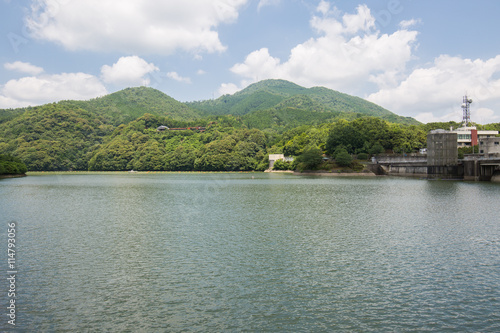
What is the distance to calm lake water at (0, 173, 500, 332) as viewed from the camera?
9617 millimetres

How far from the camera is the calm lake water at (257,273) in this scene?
9.62 meters

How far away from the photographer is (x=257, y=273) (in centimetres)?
1338

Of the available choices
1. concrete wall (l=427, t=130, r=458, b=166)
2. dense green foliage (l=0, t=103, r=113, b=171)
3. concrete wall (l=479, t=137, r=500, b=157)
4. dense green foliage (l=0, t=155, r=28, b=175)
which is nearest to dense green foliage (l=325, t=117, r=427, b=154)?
concrete wall (l=479, t=137, r=500, b=157)

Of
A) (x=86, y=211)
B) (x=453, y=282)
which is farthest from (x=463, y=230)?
(x=86, y=211)

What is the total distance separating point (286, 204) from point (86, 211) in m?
16.7

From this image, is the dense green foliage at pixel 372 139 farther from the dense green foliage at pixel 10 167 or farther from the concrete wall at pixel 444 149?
the dense green foliage at pixel 10 167

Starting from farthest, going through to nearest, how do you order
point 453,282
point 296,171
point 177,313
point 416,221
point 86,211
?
point 296,171, point 86,211, point 416,221, point 453,282, point 177,313

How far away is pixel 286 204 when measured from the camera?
33438 millimetres

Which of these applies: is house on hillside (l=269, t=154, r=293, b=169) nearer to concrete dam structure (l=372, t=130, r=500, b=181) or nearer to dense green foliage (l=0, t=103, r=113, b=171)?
concrete dam structure (l=372, t=130, r=500, b=181)

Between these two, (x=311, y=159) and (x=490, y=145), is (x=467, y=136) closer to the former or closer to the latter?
(x=490, y=145)

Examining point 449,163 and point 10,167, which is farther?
point 10,167

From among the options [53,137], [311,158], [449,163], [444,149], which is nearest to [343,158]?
[311,158]

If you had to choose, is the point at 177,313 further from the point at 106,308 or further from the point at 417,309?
the point at 417,309

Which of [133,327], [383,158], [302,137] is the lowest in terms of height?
[133,327]
